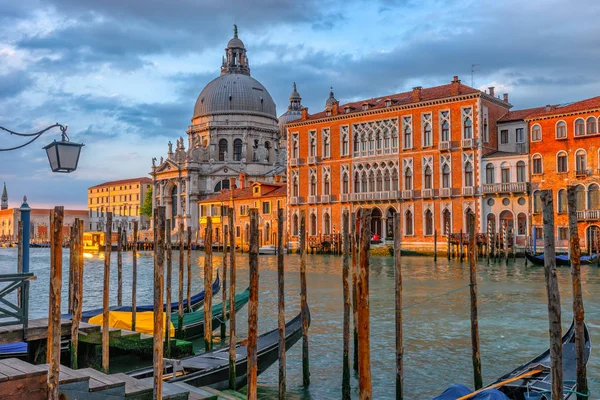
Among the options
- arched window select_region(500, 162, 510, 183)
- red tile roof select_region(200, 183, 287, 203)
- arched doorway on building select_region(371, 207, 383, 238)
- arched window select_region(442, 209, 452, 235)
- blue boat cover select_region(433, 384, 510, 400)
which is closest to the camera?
blue boat cover select_region(433, 384, 510, 400)

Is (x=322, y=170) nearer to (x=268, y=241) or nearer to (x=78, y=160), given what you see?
(x=268, y=241)

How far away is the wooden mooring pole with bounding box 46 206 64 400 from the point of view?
13.6 feet

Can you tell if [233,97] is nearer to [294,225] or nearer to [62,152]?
[294,225]

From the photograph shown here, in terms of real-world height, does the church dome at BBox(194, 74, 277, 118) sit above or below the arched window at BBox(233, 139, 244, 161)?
above

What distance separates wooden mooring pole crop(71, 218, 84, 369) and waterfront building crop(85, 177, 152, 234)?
59.3 meters

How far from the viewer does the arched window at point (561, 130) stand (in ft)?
75.8

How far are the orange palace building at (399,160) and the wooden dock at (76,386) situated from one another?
21299 millimetres

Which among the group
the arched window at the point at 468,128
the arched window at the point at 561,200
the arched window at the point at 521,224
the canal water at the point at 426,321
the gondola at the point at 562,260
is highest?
the arched window at the point at 468,128

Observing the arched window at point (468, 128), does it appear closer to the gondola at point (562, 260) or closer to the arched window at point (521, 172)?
the arched window at point (521, 172)

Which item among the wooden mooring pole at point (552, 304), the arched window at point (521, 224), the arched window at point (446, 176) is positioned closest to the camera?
the wooden mooring pole at point (552, 304)

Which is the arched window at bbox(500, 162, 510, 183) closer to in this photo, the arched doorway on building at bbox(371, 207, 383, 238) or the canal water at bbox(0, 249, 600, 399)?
the canal water at bbox(0, 249, 600, 399)

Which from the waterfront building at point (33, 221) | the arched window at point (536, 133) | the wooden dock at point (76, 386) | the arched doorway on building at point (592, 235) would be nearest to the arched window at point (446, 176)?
the arched window at point (536, 133)

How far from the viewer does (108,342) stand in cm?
664

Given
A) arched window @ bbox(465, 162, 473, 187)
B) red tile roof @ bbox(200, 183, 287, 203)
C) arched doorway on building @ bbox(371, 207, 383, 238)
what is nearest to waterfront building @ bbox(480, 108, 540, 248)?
arched window @ bbox(465, 162, 473, 187)
